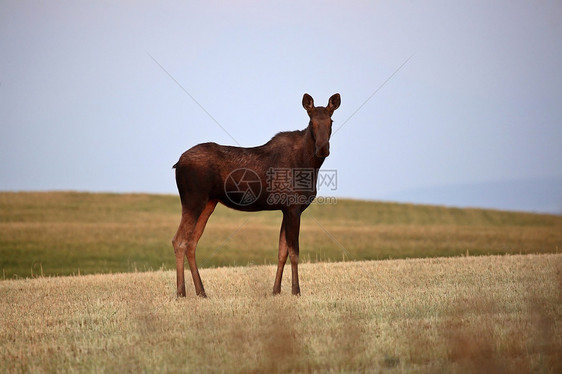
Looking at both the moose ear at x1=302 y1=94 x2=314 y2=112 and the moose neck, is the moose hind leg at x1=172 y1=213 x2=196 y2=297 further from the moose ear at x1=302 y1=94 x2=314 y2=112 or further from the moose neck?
the moose ear at x1=302 y1=94 x2=314 y2=112

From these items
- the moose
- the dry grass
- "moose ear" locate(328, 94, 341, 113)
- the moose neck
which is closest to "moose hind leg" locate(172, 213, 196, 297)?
the moose

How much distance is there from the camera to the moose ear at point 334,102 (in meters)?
11.8

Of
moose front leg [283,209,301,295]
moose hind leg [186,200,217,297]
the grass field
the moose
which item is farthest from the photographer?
the grass field

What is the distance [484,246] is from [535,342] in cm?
2652

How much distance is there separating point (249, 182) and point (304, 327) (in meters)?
4.25

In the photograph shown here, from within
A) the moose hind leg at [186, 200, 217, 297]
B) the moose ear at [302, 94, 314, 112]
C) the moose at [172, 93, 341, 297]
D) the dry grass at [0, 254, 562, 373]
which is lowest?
the dry grass at [0, 254, 562, 373]

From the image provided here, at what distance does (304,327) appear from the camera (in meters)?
8.55

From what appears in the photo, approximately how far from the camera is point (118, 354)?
25.1 ft

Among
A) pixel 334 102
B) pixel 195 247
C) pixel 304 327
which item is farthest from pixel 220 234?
pixel 304 327

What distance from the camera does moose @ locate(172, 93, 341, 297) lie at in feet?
39.2

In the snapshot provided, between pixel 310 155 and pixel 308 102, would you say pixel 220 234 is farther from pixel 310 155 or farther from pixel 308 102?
pixel 308 102

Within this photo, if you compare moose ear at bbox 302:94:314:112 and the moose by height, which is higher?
moose ear at bbox 302:94:314:112

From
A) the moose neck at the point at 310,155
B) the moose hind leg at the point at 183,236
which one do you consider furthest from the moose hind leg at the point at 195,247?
the moose neck at the point at 310,155

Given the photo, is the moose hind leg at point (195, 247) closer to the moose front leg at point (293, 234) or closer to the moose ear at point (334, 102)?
the moose front leg at point (293, 234)
